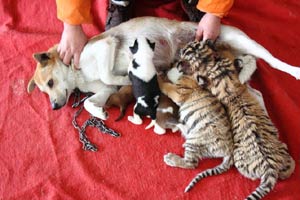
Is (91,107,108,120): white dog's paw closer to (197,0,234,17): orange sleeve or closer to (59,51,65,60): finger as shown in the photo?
(59,51,65,60): finger

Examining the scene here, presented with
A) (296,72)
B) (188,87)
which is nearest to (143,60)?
(188,87)

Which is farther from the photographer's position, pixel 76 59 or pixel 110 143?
pixel 76 59

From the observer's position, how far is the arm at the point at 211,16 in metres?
1.74

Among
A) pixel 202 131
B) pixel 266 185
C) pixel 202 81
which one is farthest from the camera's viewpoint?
pixel 202 81

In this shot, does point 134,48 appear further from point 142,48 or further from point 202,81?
point 202,81

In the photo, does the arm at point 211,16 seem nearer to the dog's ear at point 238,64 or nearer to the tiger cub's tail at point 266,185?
the dog's ear at point 238,64

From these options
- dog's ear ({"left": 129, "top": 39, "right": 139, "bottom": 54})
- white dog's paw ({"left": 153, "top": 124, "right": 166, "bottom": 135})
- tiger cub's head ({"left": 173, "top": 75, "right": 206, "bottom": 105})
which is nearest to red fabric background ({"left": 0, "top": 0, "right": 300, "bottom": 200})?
white dog's paw ({"left": 153, "top": 124, "right": 166, "bottom": 135})

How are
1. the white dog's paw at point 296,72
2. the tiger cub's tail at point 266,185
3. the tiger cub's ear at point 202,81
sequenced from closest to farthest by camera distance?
the tiger cub's tail at point 266,185 → the tiger cub's ear at point 202,81 → the white dog's paw at point 296,72

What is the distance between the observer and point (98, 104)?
173cm

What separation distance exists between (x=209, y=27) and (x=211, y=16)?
0.15ft

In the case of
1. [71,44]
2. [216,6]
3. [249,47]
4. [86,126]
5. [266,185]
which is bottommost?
[86,126]

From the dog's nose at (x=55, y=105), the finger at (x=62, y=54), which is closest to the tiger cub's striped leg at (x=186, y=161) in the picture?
the dog's nose at (x=55, y=105)

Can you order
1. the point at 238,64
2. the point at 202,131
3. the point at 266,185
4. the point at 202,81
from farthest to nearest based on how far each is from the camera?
the point at 238,64
the point at 202,81
the point at 202,131
the point at 266,185

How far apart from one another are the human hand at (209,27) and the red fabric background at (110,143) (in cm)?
23
